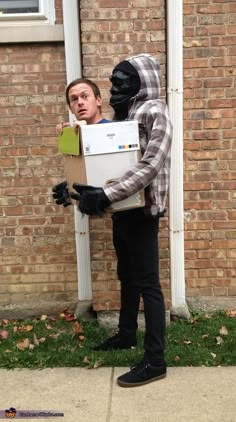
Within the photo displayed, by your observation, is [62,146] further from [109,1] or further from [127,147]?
[109,1]

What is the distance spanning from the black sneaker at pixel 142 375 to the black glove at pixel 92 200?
1005mm

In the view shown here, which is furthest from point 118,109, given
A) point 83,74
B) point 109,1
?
point 109,1

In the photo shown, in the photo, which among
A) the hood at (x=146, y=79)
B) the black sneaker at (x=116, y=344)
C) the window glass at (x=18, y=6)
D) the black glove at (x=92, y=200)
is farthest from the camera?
the window glass at (x=18, y=6)

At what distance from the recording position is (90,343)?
3645 mm

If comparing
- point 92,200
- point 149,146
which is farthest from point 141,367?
point 149,146

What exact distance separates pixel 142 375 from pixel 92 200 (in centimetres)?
114

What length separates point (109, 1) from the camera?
11.8ft

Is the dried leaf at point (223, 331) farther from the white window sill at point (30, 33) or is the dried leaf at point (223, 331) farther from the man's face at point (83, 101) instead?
the white window sill at point (30, 33)

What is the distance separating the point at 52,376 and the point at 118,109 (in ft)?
5.73

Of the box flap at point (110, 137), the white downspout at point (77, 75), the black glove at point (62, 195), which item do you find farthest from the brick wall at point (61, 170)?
the box flap at point (110, 137)

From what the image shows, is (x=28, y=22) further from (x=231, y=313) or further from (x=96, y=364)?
(x=231, y=313)

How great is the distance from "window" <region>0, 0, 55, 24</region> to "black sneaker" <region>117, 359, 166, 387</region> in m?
2.72

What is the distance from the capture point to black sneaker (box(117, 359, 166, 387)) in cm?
307

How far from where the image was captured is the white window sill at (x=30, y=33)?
392 cm
